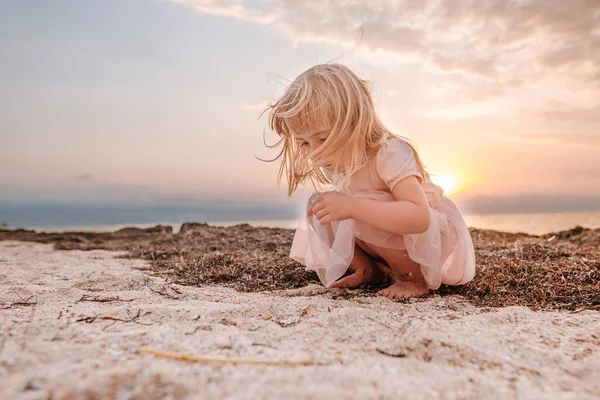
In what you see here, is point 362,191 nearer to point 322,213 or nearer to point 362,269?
point 322,213

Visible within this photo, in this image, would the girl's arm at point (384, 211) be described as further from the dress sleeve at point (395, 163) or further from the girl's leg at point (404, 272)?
the girl's leg at point (404, 272)

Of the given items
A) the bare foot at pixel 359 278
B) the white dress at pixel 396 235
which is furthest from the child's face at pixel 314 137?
the bare foot at pixel 359 278

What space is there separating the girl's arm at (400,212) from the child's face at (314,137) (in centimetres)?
44

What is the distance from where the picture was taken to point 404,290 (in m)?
2.76

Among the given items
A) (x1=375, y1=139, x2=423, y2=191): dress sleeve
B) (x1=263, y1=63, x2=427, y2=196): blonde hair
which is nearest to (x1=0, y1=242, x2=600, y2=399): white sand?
(x1=375, y1=139, x2=423, y2=191): dress sleeve

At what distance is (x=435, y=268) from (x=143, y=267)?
2.92 metres

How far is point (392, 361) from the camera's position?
1.46 m

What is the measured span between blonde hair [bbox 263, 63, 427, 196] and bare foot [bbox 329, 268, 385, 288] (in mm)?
724

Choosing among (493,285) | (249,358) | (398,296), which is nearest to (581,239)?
(493,285)

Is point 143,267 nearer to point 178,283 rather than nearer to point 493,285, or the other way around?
point 178,283

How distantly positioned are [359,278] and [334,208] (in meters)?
0.81

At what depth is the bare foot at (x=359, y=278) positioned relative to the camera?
3020 millimetres

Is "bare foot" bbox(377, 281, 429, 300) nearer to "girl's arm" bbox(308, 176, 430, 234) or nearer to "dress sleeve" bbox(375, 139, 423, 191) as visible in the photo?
"girl's arm" bbox(308, 176, 430, 234)

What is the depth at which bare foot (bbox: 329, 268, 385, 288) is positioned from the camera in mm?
3020
